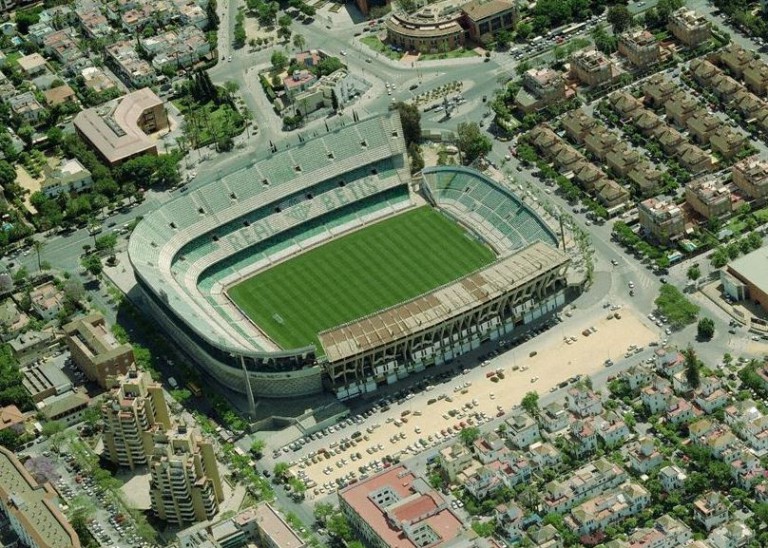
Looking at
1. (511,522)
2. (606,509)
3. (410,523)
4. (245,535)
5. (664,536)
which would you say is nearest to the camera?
(664,536)

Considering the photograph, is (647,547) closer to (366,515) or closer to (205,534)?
(366,515)

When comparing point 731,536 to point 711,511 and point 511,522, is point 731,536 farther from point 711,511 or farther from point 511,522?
point 511,522

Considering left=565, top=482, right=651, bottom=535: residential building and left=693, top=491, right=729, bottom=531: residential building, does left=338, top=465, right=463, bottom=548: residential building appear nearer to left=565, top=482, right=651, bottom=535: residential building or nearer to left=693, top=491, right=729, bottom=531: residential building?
left=565, top=482, right=651, bottom=535: residential building

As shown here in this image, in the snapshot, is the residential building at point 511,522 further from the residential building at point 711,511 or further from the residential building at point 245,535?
the residential building at point 245,535

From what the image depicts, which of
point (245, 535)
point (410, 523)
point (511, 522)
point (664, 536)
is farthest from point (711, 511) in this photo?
point (245, 535)

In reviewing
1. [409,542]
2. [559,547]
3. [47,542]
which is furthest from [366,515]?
[47,542]

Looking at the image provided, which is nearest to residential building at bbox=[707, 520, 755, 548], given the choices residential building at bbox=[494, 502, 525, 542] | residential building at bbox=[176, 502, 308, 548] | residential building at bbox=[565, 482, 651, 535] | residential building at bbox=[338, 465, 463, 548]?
residential building at bbox=[565, 482, 651, 535]
